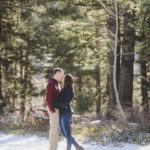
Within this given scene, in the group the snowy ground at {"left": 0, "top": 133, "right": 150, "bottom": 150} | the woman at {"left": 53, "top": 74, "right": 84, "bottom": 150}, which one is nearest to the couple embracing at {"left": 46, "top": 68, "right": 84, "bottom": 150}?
the woman at {"left": 53, "top": 74, "right": 84, "bottom": 150}

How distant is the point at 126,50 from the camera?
34.7 feet

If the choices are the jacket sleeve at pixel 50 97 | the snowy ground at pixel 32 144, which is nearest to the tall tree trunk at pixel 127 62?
the snowy ground at pixel 32 144

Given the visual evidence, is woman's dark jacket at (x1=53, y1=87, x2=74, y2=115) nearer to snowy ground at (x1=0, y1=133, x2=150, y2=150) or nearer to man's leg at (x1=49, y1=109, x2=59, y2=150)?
man's leg at (x1=49, y1=109, x2=59, y2=150)

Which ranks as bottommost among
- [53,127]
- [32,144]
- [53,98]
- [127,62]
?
[32,144]

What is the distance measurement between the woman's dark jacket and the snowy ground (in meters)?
1.78

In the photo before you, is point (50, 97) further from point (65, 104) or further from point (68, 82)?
point (68, 82)

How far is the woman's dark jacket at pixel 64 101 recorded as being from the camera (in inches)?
215

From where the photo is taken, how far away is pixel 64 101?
18.0ft

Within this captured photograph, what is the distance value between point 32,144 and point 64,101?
9.08 ft

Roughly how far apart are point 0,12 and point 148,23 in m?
9.75

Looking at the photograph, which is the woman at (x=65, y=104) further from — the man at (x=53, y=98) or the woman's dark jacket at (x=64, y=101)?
the man at (x=53, y=98)

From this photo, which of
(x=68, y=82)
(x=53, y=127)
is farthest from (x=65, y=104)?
(x=53, y=127)

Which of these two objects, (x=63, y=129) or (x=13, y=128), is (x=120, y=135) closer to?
(x=63, y=129)

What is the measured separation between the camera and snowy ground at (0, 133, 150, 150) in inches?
267
